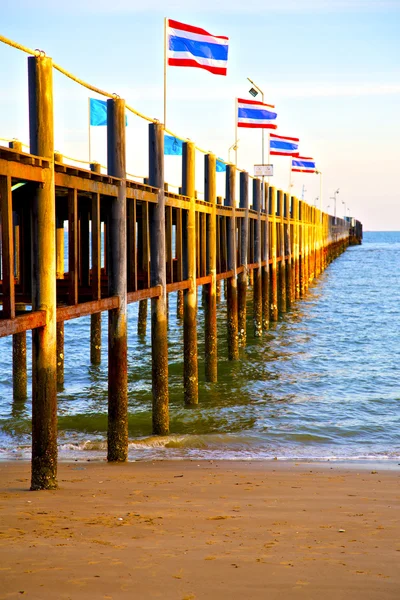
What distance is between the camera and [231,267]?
21.2m

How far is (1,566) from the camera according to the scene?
6.06 meters

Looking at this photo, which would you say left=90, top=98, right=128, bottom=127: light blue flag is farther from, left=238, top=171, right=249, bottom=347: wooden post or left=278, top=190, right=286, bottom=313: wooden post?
left=278, top=190, right=286, bottom=313: wooden post

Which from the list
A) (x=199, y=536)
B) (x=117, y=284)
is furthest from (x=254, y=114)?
(x=199, y=536)

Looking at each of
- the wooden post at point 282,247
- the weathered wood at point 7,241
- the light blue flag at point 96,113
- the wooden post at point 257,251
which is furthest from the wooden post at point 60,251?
the wooden post at point 282,247

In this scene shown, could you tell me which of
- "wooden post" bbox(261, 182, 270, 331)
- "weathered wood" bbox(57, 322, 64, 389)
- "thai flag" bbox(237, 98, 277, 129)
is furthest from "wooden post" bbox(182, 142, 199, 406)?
"wooden post" bbox(261, 182, 270, 331)

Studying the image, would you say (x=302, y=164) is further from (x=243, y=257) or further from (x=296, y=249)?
(x=243, y=257)

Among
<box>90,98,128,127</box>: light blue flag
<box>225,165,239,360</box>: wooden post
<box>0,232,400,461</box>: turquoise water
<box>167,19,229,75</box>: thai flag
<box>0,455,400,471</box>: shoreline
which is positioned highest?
<box>167,19,229,75</box>: thai flag

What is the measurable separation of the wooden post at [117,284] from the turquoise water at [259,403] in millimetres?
838

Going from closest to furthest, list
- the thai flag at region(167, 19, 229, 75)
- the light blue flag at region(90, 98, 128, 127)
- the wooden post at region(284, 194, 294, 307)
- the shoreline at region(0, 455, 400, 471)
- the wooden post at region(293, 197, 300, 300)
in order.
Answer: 1. the shoreline at region(0, 455, 400, 471)
2. the light blue flag at region(90, 98, 128, 127)
3. the thai flag at region(167, 19, 229, 75)
4. the wooden post at region(284, 194, 294, 307)
5. the wooden post at region(293, 197, 300, 300)

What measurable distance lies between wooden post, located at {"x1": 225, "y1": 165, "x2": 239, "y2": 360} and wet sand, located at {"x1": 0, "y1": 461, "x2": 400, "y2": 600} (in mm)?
11123

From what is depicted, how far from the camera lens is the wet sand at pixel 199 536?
5.78m

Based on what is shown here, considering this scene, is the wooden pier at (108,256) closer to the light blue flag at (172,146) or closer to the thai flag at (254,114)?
the light blue flag at (172,146)

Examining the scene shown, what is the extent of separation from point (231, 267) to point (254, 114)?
7839 mm

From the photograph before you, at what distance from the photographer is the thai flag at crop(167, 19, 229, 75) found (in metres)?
16.5
